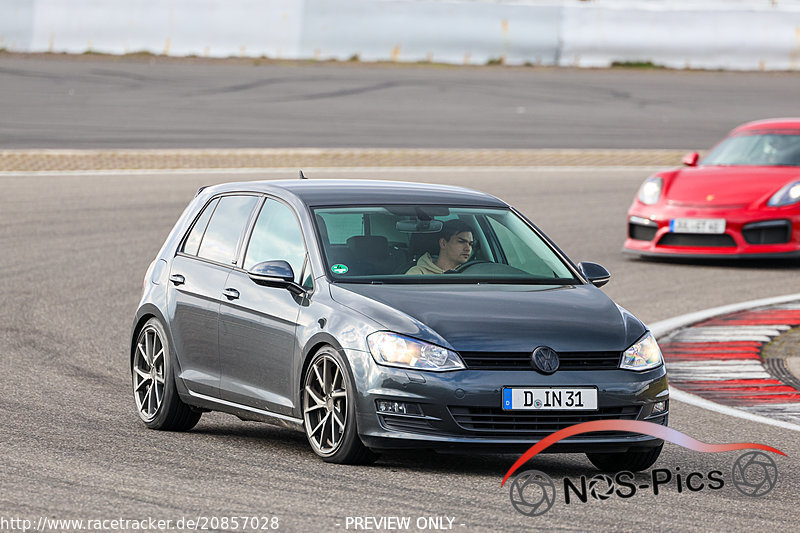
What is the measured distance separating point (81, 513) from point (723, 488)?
2.81 meters

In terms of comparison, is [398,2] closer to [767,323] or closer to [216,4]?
[216,4]

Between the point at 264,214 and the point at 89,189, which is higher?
the point at 264,214

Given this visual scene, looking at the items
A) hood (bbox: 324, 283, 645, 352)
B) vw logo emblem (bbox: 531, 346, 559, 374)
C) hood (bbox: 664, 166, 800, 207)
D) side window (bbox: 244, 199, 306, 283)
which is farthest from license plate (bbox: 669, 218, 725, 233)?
vw logo emblem (bbox: 531, 346, 559, 374)

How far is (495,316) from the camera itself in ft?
22.7

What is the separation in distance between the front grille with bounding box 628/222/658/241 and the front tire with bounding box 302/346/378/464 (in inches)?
373

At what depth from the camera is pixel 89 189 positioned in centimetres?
1962

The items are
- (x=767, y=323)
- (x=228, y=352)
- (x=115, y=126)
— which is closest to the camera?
(x=228, y=352)

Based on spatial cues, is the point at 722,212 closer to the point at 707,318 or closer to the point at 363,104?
the point at 707,318

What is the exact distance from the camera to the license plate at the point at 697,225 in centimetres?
1570

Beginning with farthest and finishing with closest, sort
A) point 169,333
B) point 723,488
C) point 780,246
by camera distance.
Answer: point 780,246 → point 169,333 → point 723,488

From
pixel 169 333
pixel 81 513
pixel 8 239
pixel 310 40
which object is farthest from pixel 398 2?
Answer: pixel 81 513

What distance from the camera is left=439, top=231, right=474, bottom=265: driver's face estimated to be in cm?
771

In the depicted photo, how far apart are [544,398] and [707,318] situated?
647cm

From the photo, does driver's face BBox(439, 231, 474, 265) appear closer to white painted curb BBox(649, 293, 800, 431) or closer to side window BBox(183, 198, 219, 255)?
side window BBox(183, 198, 219, 255)
